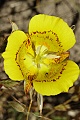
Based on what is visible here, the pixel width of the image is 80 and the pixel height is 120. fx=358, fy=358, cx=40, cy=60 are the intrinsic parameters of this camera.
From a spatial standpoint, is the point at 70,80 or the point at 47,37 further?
the point at 47,37

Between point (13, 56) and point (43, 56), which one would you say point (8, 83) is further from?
point (43, 56)

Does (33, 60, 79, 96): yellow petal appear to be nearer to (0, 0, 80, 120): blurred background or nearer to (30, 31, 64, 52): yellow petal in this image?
(30, 31, 64, 52): yellow petal

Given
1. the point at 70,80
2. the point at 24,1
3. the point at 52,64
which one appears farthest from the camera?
the point at 24,1

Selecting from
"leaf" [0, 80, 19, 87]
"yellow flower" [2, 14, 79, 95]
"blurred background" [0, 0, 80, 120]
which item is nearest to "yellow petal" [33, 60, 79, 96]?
"yellow flower" [2, 14, 79, 95]

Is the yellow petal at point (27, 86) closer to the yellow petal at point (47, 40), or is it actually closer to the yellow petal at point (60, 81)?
the yellow petal at point (60, 81)

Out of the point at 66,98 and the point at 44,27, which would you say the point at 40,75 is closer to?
the point at 44,27

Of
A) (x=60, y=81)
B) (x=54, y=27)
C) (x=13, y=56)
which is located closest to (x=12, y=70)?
(x=13, y=56)

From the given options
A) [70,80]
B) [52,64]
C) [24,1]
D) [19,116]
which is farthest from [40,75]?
[24,1]
